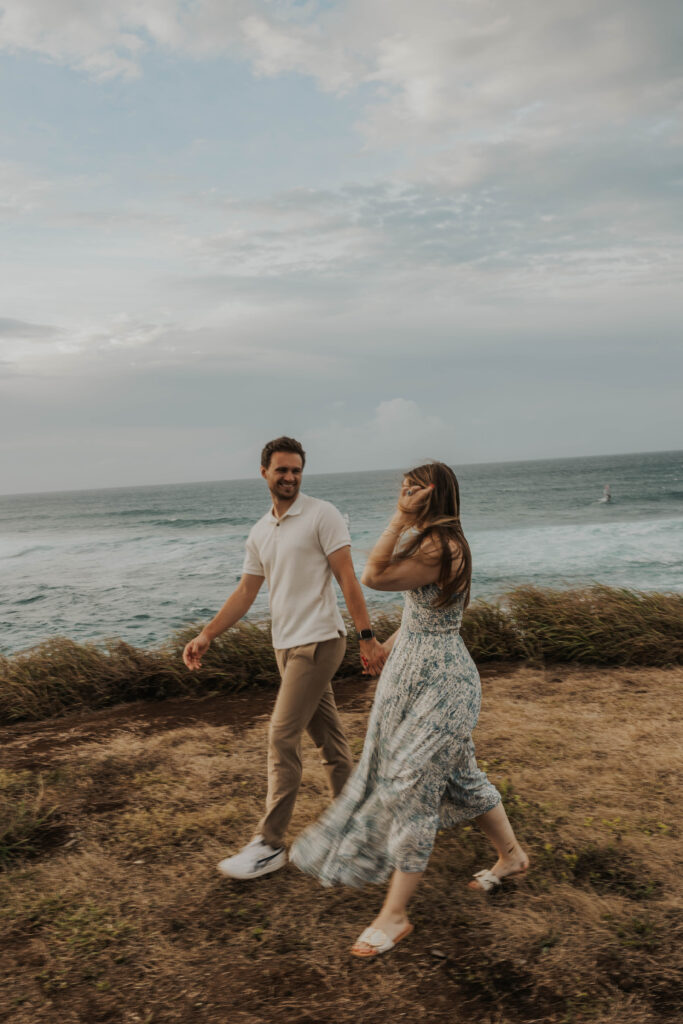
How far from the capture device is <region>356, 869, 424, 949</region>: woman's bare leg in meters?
2.97

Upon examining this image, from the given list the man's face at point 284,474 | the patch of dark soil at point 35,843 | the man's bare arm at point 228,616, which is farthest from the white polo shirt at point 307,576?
the patch of dark soil at point 35,843

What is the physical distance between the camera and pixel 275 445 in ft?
12.1

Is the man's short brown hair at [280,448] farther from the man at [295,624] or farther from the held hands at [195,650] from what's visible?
the held hands at [195,650]

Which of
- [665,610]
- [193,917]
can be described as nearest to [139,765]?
[193,917]

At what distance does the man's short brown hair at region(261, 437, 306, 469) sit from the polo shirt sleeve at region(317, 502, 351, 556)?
341mm

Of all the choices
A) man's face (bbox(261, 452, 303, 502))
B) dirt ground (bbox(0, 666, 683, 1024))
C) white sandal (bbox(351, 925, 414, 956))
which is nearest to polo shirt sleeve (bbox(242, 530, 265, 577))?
man's face (bbox(261, 452, 303, 502))

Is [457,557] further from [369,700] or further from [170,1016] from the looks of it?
[369,700]

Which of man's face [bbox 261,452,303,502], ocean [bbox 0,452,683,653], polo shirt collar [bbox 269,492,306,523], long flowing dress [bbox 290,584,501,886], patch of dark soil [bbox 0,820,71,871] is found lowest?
ocean [bbox 0,452,683,653]

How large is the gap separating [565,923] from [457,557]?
161 centimetres

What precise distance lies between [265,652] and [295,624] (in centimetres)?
376

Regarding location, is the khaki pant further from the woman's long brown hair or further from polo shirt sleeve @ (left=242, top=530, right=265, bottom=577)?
the woman's long brown hair

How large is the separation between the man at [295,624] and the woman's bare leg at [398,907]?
0.73 m

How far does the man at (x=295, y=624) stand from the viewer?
353 centimetres

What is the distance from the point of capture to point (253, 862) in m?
3.52
